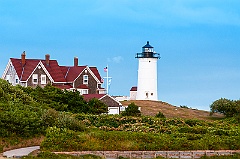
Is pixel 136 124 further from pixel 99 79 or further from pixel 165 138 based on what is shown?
pixel 99 79

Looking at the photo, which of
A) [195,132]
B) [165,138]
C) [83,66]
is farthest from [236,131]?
[83,66]

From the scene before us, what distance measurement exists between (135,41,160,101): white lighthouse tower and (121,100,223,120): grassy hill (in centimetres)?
168

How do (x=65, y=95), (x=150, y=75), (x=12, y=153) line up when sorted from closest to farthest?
(x=12, y=153) → (x=65, y=95) → (x=150, y=75)

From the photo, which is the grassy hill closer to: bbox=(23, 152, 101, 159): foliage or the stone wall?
the stone wall

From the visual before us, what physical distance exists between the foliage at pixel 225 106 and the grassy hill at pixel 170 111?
2.93 feet

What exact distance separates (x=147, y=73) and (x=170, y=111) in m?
7.89

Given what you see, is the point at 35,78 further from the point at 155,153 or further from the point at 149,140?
the point at 155,153

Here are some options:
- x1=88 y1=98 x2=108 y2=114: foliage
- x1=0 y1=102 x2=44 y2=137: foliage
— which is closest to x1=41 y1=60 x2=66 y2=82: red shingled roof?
x1=88 y1=98 x2=108 y2=114: foliage

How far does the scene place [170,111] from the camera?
54.3 meters

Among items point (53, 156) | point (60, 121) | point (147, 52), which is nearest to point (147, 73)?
point (147, 52)

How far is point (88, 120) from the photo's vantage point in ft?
102

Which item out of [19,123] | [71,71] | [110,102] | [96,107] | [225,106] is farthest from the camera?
[71,71]

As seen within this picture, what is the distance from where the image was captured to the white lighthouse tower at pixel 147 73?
200 feet

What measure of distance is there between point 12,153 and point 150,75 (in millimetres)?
39092
